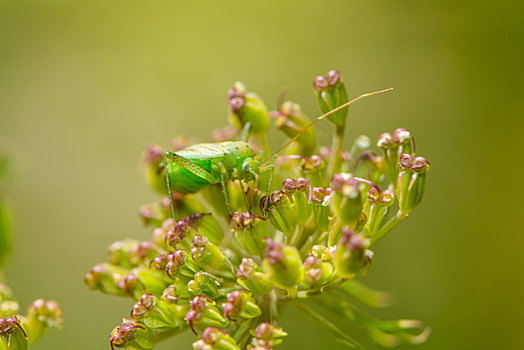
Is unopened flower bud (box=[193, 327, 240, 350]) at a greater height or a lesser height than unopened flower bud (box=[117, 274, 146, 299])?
lesser

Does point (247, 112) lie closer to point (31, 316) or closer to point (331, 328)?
point (331, 328)

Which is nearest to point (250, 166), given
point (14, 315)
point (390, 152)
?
point (390, 152)

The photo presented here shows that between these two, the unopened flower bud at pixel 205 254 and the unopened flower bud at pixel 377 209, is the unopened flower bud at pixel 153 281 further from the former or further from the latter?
the unopened flower bud at pixel 377 209

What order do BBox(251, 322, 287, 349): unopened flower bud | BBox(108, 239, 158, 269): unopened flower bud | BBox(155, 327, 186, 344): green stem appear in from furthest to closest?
BBox(108, 239, 158, 269): unopened flower bud < BBox(155, 327, 186, 344): green stem < BBox(251, 322, 287, 349): unopened flower bud

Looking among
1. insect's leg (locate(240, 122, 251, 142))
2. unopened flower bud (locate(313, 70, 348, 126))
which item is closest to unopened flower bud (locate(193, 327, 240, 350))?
insect's leg (locate(240, 122, 251, 142))

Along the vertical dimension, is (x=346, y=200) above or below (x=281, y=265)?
above

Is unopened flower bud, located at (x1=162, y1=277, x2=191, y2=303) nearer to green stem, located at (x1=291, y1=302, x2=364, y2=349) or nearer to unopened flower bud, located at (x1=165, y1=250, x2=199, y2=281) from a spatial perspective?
unopened flower bud, located at (x1=165, y1=250, x2=199, y2=281)
